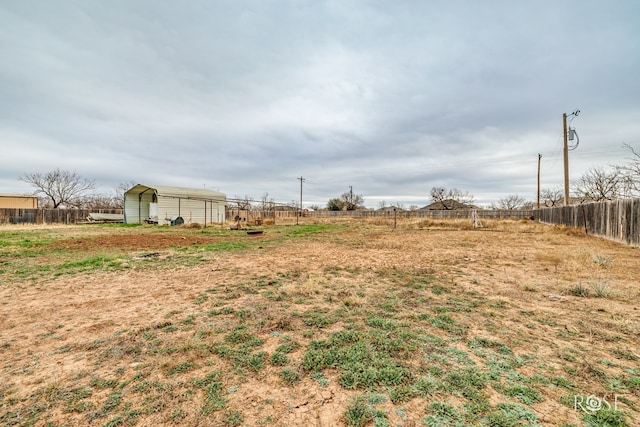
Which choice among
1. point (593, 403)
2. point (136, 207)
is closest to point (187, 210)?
point (136, 207)

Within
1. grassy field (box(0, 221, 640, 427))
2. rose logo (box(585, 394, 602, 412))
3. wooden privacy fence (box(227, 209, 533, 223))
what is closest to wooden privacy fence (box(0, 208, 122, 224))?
wooden privacy fence (box(227, 209, 533, 223))

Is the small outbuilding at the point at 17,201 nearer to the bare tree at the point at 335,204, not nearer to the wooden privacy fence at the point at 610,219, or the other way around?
the bare tree at the point at 335,204

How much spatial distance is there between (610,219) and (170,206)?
28.7m

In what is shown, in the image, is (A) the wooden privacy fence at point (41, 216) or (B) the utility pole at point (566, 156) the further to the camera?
(A) the wooden privacy fence at point (41, 216)

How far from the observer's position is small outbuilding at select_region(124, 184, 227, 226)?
2362 cm

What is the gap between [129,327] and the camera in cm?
312

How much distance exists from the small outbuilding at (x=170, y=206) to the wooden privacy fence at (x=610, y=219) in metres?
24.6

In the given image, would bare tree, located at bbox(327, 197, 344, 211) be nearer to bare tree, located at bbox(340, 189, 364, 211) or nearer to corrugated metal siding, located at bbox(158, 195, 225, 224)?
bare tree, located at bbox(340, 189, 364, 211)

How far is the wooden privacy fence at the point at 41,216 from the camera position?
24500 millimetres

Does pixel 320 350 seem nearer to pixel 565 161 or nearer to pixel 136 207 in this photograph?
pixel 565 161

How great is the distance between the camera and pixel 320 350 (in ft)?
8.46

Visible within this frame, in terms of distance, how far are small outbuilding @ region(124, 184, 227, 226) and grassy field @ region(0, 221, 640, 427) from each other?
65.3 ft

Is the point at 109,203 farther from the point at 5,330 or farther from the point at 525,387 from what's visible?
the point at 525,387

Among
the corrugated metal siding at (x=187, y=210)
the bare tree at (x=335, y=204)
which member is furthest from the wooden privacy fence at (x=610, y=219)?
the bare tree at (x=335, y=204)
